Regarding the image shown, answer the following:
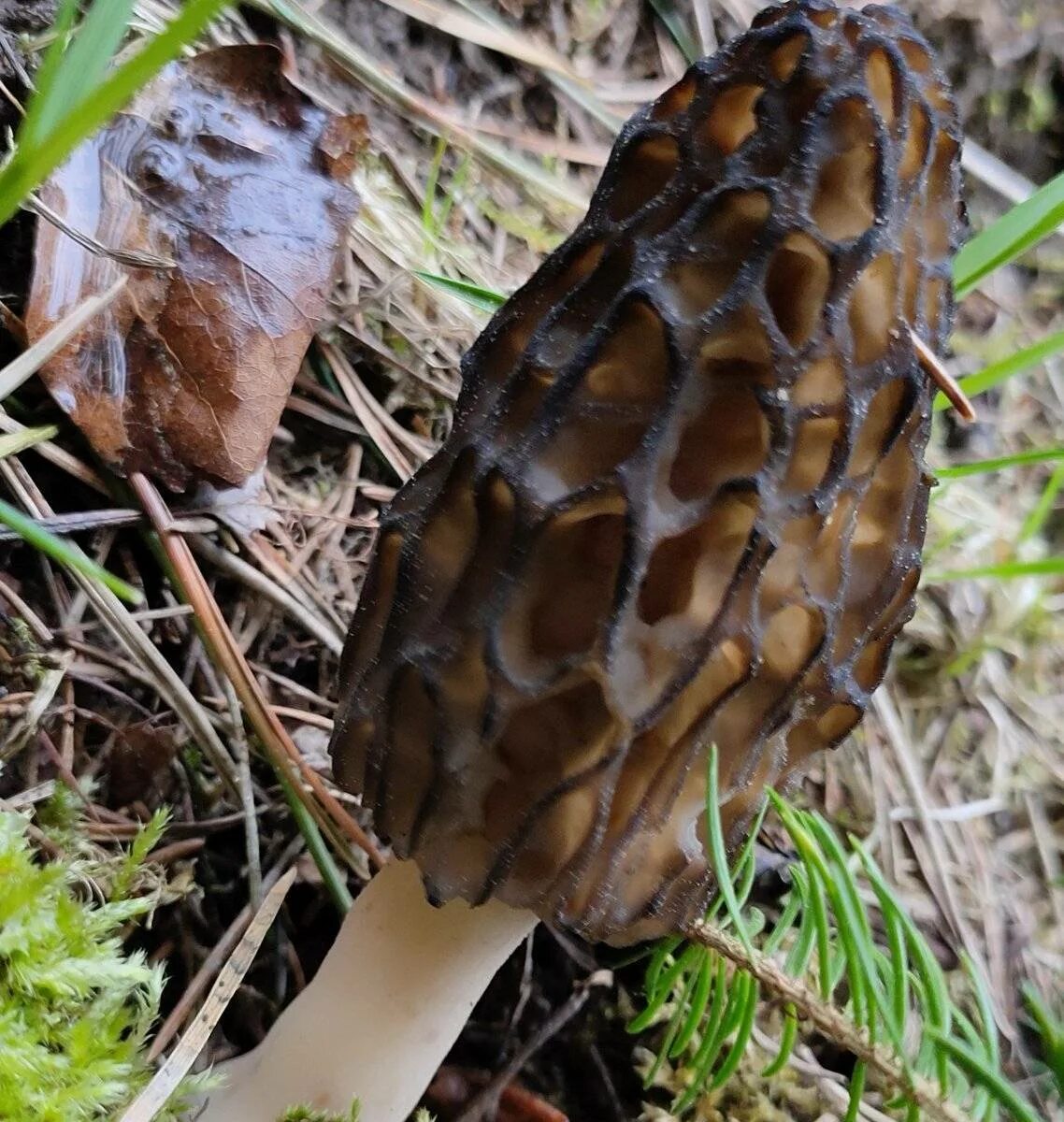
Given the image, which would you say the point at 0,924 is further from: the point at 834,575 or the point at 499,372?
the point at 834,575

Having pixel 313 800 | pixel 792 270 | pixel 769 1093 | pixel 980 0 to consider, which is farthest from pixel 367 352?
pixel 980 0

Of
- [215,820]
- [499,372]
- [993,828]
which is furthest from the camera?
[993,828]

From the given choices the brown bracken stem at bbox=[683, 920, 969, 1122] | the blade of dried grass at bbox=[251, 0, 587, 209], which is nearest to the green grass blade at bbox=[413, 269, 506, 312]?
the blade of dried grass at bbox=[251, 0, 587, 209]

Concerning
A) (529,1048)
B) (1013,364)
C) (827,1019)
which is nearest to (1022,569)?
(1013,364)

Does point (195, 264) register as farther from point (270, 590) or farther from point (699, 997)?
point (699, 997)

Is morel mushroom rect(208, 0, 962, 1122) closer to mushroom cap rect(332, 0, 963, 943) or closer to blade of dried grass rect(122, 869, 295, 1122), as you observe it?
mushroom cap rect(332, 0, 963, 943)

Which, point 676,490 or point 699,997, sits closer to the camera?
point 676,490

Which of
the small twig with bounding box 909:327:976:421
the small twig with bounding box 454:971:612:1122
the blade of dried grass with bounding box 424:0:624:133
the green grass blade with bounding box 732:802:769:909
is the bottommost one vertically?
the small twig with bounding box 454:971:612:1122
